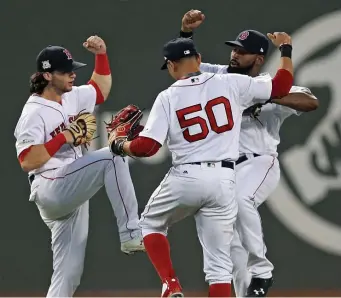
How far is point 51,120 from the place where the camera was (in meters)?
6.41

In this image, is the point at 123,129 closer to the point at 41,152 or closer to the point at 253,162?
the point at 41,152

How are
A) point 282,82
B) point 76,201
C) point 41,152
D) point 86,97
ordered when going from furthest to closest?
point 86,97, point 76,201, point 41,152, point 282,82

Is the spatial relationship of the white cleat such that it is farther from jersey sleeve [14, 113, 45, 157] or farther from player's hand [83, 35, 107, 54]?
player's hand [83, 35, 107, 54]

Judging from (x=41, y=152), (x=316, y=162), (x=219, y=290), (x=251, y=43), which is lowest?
(x=316, y=162)

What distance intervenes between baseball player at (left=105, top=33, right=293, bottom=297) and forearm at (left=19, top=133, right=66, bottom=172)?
0.38 metres

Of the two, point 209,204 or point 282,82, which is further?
point 282,82

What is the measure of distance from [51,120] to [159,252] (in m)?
1.14

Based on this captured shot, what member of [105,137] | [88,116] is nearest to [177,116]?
[88,116]

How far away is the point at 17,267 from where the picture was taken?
8.41m

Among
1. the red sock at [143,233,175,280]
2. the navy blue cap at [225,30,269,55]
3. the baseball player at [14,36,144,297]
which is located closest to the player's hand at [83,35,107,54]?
the baseball player at [14,36,144,297]

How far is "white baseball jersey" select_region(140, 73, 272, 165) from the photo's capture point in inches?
229

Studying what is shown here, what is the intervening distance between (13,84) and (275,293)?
2772 mm

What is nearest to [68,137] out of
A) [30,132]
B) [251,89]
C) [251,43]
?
[30,132]

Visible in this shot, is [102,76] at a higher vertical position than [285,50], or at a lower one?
lower
